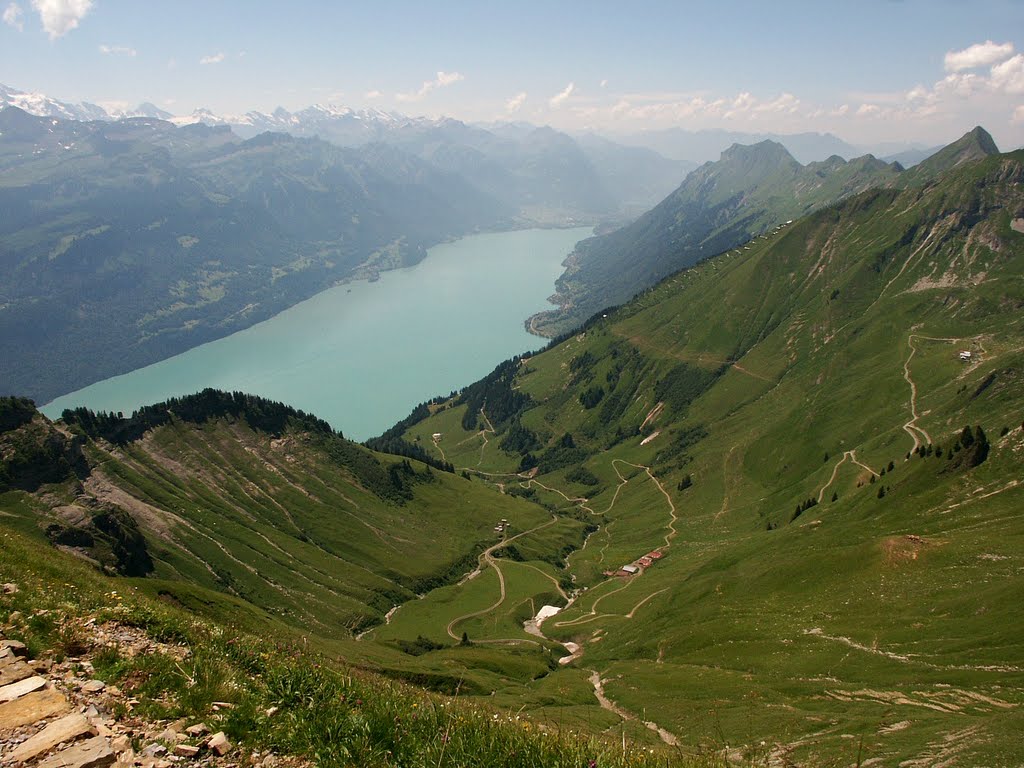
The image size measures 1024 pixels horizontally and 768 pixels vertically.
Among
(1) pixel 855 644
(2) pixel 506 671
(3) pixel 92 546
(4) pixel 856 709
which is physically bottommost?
(2) pixel 506 671

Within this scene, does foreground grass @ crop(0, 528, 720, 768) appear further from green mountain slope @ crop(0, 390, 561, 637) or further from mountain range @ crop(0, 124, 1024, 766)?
green mountain slope @ crop(0, 390, 561, 637)

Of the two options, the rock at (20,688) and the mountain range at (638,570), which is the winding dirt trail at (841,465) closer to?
the mountain range at (638,570)

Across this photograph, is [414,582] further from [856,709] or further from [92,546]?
[856,709]

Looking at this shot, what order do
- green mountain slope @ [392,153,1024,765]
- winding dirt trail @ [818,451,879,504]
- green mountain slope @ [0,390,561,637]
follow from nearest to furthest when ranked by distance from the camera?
green mountain slope @ [392,153,1024,765] → green mountain slope @ [0,390,561,637] → winding dirt trail @ [818,451,879,504]

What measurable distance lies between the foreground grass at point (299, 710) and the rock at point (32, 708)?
1078 mm

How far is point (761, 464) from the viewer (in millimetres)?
196875

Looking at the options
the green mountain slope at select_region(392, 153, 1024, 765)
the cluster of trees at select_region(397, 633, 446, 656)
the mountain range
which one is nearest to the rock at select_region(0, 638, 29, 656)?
the mountain range

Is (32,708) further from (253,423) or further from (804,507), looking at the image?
(253,423)

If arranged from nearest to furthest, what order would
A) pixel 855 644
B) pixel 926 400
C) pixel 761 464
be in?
pixel 855 644
pixel 926 400
pixel 761 464

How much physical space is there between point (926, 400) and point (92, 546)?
192862 mm

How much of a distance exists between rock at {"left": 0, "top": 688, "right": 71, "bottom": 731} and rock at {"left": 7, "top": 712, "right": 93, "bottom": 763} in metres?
0.37

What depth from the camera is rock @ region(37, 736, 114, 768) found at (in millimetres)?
9570

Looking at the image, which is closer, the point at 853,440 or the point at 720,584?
the point at 720,584

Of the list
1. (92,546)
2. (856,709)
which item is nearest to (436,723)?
(856,709)
